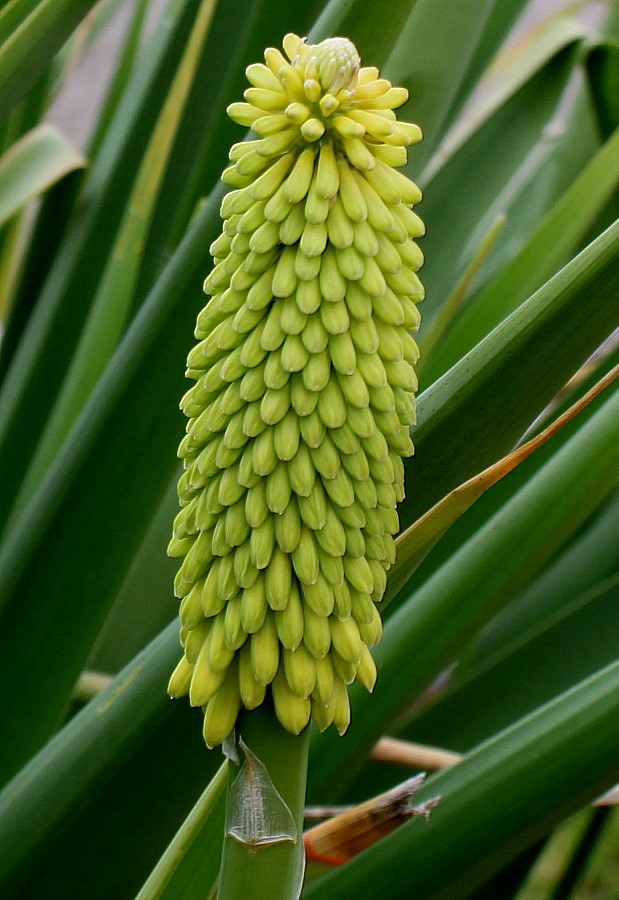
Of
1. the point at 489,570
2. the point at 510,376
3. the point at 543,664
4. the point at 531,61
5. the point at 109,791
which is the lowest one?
the point at 109,791

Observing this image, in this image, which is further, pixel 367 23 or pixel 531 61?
pixel 531 61

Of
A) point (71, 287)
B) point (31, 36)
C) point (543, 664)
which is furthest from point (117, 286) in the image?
point (543, 664)

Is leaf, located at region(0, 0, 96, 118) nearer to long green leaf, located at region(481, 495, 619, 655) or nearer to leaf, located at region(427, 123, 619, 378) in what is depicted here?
leaf, located at region(427, 123, 619, 378)

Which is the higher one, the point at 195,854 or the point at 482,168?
the point at 482,168

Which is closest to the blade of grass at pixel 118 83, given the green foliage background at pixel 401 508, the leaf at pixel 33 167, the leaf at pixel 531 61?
the green foliage background at pixel 401 508

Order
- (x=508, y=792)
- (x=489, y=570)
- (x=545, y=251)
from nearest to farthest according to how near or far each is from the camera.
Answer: (x=508, y=792)
(x=489, y=570)
(x=545, y=251)

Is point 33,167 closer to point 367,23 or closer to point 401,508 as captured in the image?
point 367,23

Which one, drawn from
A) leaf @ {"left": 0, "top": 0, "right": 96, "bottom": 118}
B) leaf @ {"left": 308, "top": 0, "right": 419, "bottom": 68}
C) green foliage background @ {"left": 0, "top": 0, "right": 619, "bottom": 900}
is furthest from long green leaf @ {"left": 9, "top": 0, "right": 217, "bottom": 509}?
leaf @ {"left": 308, "top": 0, "right": 419, "bottom": 68}

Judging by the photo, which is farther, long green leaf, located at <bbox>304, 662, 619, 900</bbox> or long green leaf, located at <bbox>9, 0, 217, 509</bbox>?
long green leaf, located at <bbox>9, 0, 217, 509</bbox>
